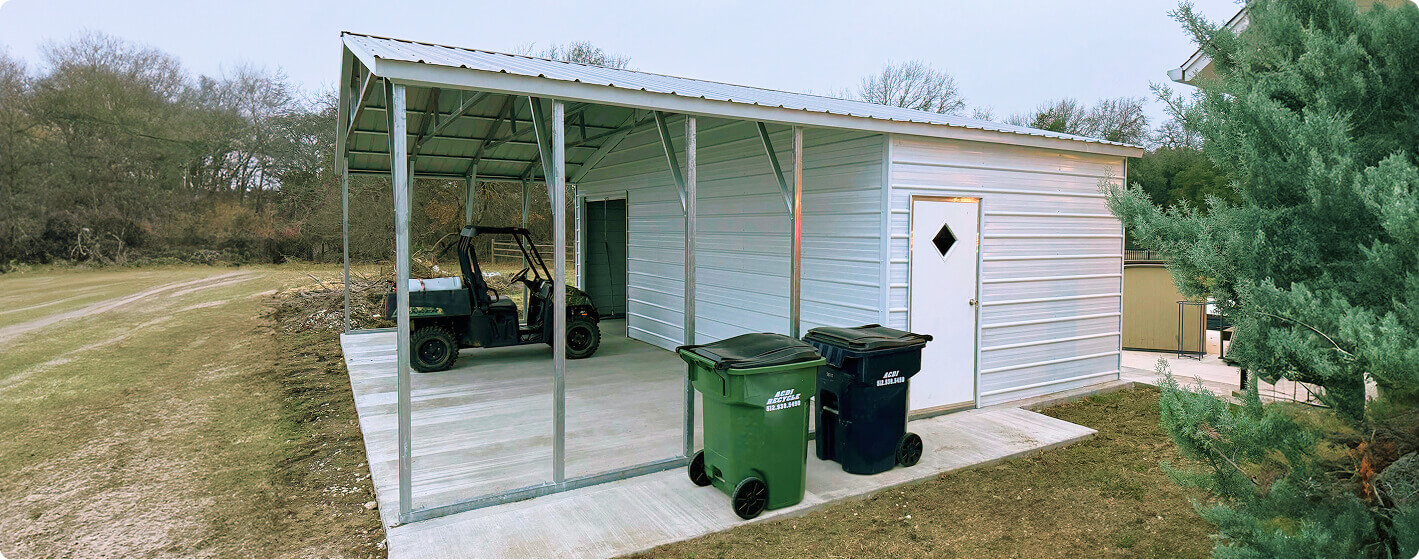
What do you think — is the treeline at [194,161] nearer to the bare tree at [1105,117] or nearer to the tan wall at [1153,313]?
the bare tree at [1105,117]

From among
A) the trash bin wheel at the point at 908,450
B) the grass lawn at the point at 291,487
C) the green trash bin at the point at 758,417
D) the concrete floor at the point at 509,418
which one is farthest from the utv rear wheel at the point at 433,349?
the trash bin wheel at the point at 908,450

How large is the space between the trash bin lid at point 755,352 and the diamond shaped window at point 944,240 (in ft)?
6.67

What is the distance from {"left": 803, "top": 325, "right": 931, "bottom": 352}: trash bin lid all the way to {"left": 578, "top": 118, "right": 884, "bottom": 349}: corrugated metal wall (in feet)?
2.84

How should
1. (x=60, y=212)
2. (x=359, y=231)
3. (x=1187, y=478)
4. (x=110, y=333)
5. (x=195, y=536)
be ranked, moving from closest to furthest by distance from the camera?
(x=1187, y=478) < (x=195, y=536) < (x=110, y=333) < (x=359, y=231) < (x=60, y=212)

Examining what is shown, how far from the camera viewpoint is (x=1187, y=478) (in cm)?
272

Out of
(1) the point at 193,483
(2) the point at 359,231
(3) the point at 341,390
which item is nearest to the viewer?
(1) the point at 193,483

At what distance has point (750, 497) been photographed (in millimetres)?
3334

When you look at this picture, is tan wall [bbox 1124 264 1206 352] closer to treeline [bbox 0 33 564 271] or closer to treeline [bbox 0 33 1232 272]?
treeline [bbox 0 33 1232 272]

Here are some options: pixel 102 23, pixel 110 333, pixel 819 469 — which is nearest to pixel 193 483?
pixel 819 469

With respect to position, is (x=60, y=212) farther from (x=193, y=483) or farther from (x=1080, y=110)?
(x=1080, y=110)

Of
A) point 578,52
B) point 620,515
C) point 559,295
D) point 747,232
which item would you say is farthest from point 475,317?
point 578,52

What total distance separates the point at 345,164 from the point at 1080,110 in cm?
2623

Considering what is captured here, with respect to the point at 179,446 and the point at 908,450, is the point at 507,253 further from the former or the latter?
the point at 908,450

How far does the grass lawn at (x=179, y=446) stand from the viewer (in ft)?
10.8
